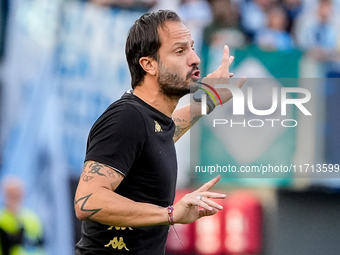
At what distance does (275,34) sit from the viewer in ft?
23.2

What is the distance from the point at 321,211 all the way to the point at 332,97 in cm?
143

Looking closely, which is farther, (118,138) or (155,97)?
(155,97)

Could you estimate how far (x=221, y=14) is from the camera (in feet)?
23.0

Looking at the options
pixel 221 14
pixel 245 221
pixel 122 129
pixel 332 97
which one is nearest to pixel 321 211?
pixel 245 221

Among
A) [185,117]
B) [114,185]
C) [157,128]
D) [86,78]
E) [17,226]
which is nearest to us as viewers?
[114,185]

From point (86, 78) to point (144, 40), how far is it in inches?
149

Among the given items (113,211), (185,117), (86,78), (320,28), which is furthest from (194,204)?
(320,28)

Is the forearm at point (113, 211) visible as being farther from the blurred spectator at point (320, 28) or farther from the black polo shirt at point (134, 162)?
the blurred spectator at point (320, 28)

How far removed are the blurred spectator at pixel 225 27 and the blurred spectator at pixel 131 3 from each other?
83cm

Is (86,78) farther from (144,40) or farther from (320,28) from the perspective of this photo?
(144,40)

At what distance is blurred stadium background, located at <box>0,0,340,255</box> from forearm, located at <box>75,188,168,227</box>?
3841mm

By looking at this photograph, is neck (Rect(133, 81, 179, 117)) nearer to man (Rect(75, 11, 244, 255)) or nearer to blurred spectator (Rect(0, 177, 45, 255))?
man (Rect(75, 11, 244, 255))

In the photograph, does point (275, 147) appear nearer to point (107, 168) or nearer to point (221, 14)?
point (221, 14)

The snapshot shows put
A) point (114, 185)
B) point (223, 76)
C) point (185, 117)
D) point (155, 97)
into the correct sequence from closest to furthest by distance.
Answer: point (114, 185)
point (155, 97)
point (223, 76)
point (185, 117)
